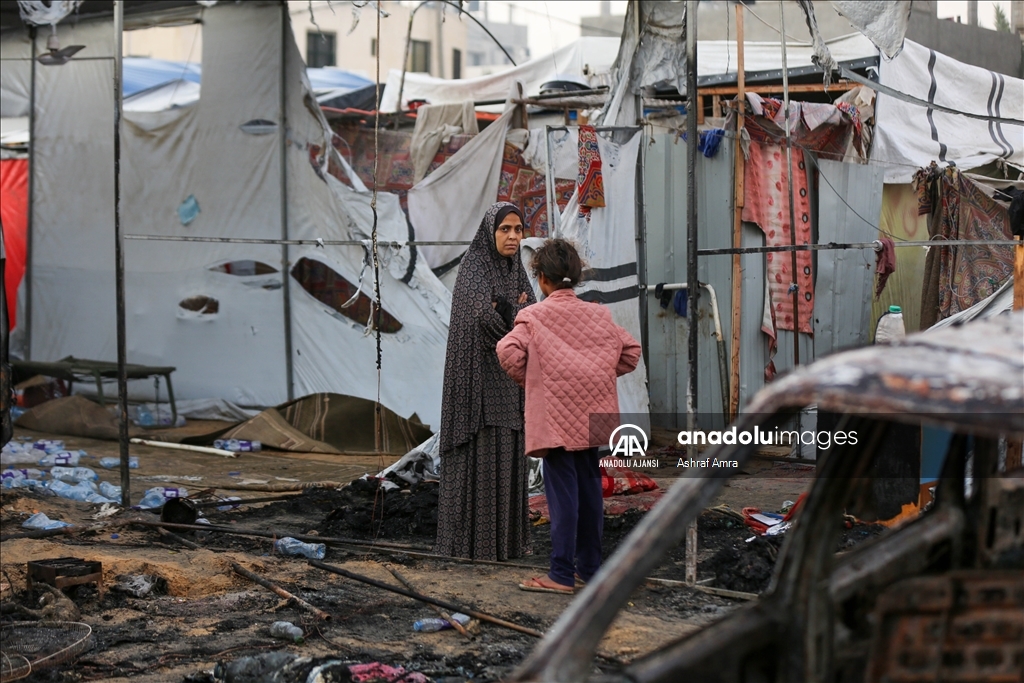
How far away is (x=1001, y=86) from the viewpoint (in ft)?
29.9

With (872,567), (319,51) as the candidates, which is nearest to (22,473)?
(872,567)

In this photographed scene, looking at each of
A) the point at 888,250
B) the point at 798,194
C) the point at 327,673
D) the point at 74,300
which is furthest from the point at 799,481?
the point at 74,300

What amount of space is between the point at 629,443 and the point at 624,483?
956mm

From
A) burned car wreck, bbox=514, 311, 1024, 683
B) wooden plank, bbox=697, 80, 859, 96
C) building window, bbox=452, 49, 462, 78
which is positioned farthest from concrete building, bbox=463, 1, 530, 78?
burned car wreck, bbox=514, 311, 1024, 683

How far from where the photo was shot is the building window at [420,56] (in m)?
36.5

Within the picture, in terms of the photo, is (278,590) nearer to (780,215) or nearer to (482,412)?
(482,412)

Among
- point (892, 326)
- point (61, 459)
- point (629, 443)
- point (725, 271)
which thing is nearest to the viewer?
point (892, 326)

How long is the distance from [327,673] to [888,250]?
4574 millimetres

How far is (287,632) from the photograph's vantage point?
4375 mm

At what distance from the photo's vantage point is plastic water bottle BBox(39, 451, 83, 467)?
8.78m

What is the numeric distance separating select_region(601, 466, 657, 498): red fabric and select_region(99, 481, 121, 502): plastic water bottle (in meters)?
3.32

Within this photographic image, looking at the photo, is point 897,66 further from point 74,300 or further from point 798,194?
point 74,300

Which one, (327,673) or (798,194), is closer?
(327,673)

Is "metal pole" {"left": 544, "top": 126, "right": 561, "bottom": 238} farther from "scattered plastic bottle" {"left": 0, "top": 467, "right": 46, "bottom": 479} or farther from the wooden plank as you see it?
"scattered plastic bottle" {"left": 0, "top": 467, "right": 46, "bottom": 479}
